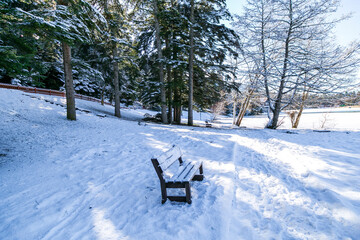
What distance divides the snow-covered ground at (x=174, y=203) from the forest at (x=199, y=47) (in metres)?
2.82

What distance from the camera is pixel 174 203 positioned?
10.0 ft

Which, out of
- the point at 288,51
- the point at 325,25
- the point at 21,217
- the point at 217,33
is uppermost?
the point at 217,33

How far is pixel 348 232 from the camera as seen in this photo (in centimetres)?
210

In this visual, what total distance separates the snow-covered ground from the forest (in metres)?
2.82

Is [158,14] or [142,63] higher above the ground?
[158,14]

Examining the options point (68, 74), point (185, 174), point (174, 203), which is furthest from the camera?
point (68, 74)

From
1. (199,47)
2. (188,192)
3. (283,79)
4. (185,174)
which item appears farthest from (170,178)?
(199,47)

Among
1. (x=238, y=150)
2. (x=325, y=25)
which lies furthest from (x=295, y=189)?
(x=325, y=25)

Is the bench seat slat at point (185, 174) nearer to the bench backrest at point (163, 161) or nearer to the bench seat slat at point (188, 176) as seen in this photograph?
the bench seat slat at point (188, 176)

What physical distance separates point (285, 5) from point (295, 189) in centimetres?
1111

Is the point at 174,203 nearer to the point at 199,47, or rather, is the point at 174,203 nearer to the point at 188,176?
the point at 188,176

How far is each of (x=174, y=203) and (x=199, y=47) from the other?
38.0 feet

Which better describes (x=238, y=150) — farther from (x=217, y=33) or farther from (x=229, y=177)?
(x=217, y=33)

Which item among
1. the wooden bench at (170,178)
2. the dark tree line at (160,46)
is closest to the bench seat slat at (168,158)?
the wooden bench at (170,178)
